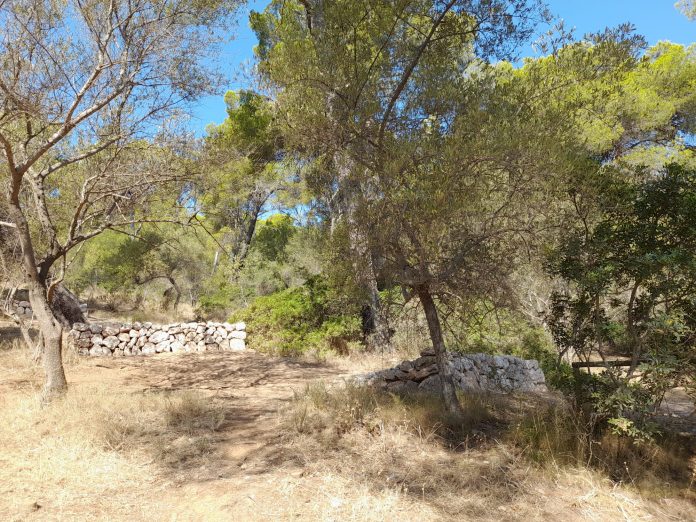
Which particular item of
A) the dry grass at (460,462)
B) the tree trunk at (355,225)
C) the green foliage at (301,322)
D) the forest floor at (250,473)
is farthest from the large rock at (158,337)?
the tree trunk at (355,225)

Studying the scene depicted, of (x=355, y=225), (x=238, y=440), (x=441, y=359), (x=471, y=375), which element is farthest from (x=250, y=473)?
(x=471, y=375)

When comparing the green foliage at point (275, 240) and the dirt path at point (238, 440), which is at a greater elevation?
the green foliage at point (275, 240)

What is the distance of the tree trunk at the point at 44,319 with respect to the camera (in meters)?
6.38

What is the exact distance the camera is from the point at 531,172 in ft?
15.8

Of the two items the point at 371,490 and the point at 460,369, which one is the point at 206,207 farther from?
the point at 371,490

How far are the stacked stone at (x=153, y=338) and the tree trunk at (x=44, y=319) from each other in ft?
19.0

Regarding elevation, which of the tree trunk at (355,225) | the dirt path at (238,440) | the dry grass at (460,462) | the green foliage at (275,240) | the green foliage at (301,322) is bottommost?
the dry grass at (460,462)

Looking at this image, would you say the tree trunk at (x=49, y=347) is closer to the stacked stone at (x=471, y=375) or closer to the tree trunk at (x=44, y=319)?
the tree trunk at (x=44, y=319)

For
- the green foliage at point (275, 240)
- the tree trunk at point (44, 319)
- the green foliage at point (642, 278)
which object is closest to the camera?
the green foliage at point (642, 278)

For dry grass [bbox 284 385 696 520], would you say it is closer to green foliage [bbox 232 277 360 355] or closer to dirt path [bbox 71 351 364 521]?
dirt path [bbox 71 351 364 521]

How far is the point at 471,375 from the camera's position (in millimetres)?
7961

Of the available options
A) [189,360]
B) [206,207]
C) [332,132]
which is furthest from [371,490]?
[189,360]

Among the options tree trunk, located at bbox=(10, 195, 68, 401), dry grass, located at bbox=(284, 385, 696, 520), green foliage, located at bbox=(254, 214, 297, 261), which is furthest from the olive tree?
green foliage, located at bbox=(254, 214, 297, 261)

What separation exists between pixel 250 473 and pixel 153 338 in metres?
9.50
